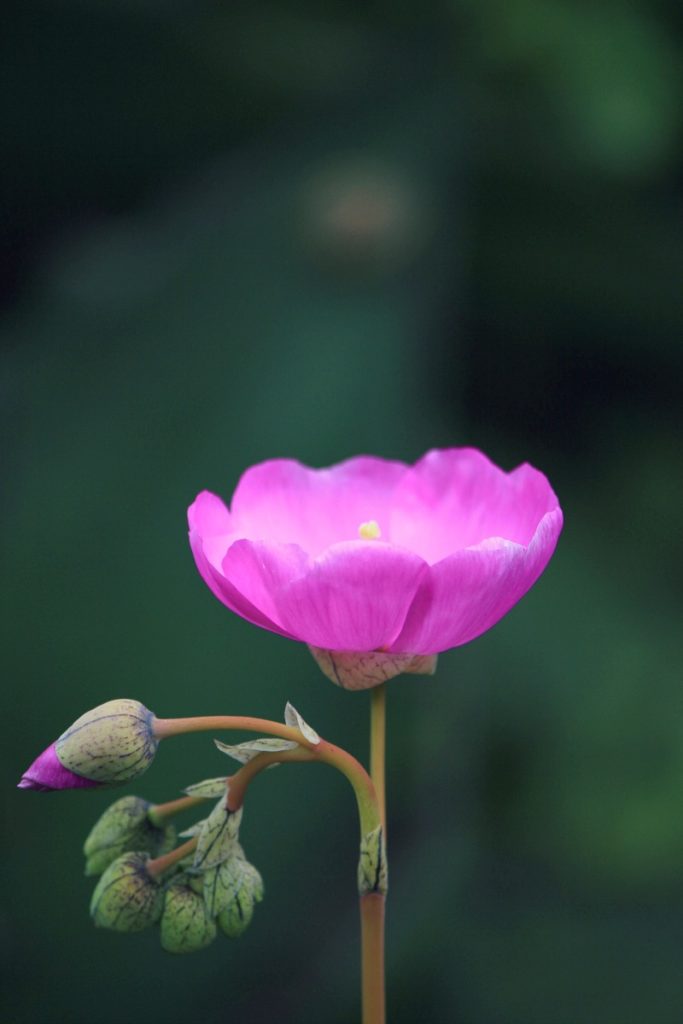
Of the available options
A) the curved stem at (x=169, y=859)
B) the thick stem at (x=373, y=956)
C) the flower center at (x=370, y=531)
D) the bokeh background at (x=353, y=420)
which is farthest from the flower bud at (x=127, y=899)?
the bokeh background at (x=353, y=420)

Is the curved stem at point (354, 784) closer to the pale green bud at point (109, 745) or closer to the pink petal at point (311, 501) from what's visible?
the pale green bud at point (109, 745)

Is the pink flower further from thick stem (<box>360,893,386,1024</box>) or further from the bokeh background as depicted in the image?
the bokeh background

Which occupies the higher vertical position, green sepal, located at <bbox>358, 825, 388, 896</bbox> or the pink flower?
the pink flower

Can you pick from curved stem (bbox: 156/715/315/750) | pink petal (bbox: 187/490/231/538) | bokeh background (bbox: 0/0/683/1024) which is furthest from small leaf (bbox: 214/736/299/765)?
bokeh background (bbox: 0/0/683/1024)

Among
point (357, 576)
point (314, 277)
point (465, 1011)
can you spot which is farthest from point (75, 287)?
point (357, 576)

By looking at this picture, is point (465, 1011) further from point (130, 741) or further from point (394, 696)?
point (130, 741)

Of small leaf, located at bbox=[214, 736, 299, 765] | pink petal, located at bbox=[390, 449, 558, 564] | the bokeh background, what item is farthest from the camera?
the bokeh background

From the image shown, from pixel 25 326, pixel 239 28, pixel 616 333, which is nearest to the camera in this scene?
pixel 25 326
